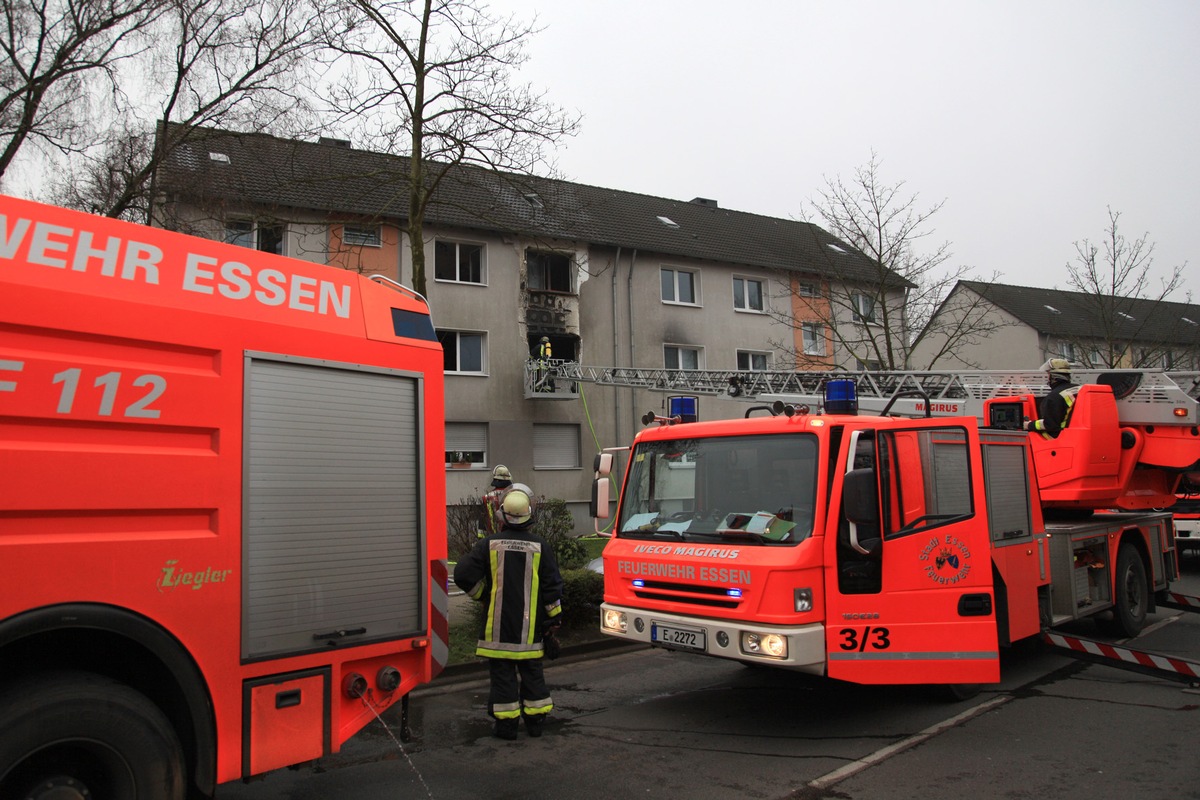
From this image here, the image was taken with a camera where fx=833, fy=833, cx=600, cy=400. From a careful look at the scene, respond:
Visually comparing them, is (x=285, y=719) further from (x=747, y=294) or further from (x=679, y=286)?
(x=747, y=294)

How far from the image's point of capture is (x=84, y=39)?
12672 mm

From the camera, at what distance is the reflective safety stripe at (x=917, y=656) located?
5.58 metres

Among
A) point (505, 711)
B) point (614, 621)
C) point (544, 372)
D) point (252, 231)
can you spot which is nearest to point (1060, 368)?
point (614, 621)

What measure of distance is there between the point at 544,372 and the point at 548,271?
3.64 meters

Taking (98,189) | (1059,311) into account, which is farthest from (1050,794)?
(1059,311)

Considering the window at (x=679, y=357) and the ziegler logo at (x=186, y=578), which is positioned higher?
the window at (x=679, y=357)

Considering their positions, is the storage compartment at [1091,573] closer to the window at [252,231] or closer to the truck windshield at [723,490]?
the truck windshield at [723,490]

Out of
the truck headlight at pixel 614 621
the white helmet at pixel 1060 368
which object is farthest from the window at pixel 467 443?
the truck headlight at pixel 614 621

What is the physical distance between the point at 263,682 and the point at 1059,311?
149 ft

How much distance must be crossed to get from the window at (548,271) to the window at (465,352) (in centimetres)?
244

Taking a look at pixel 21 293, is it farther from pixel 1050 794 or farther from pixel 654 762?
pixel 1050 794

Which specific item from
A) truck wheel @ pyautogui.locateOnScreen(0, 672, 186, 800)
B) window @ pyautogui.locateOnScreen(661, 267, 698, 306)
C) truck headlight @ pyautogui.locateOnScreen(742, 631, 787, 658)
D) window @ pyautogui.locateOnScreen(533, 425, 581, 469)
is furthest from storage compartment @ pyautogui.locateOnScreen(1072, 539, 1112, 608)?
window @ pyautogui.locateOnScreen(661, 267, 698, 306)

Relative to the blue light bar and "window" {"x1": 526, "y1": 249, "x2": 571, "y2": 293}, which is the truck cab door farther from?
"window" {"x1": 526, "y1": 249, "x2": 571, "y2": 293}

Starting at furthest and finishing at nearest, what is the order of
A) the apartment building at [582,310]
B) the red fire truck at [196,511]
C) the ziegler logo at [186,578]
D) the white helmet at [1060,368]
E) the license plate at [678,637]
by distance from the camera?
1. the apartment building at [582,310]
2. the white helmet at [1060,368]
3. the license plate at [678,637]
4. the ziegler logo at [186,578]
5. the red fire truck at [196,511]
